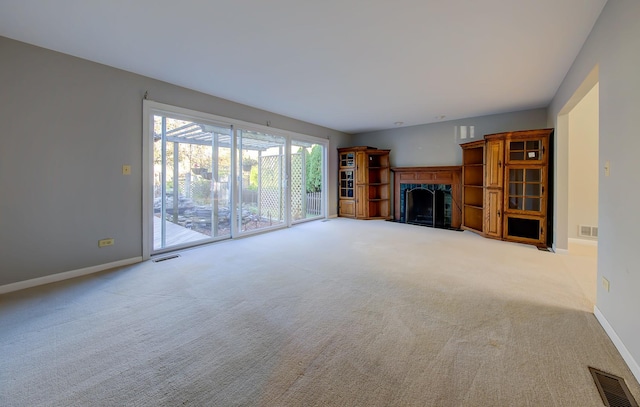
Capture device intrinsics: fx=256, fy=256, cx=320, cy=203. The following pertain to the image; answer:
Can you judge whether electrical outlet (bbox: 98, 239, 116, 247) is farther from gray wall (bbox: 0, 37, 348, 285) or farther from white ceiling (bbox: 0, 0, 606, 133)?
white ceiling (bbox: 0, 0, 606, 133)

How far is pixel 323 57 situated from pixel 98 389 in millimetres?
3339

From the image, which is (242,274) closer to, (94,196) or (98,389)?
(98,389)

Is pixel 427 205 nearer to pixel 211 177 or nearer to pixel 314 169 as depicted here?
pixel 314 169

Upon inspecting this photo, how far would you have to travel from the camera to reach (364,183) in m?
6.87

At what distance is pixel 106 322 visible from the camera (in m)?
2.02

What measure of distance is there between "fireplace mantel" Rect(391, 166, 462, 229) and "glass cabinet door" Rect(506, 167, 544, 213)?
51.9 inches

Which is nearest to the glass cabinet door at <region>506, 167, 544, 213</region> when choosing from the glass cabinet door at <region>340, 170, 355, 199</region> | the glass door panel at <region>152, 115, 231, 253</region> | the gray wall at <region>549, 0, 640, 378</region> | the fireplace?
the fireplace

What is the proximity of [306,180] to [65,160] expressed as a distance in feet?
15.7

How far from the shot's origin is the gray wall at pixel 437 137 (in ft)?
17.0

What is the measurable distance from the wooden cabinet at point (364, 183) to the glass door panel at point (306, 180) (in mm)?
625

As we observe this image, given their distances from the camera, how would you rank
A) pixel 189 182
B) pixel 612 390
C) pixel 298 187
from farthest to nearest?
pixel 298 187 < pixel 189 182 < pixel 612 390

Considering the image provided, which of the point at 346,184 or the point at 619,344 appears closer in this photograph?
the point at 619,344

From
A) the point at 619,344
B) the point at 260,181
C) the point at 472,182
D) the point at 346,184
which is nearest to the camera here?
the point at 619,344

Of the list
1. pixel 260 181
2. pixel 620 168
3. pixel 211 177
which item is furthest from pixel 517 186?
pixel 211 177
